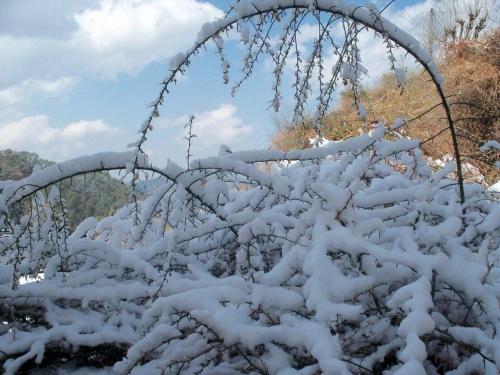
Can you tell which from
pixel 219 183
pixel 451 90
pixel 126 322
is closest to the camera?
pixel 126 322

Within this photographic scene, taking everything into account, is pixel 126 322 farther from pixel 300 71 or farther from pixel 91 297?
pixel 300 71

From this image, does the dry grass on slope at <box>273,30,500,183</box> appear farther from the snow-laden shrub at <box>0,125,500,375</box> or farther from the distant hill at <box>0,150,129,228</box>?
the snow-laden shrub at <box>0,125,500,375</box>

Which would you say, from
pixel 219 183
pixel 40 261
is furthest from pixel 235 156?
pixel 40 261

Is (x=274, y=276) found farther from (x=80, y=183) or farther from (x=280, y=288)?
(x=80, y=183)

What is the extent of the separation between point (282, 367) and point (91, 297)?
0.80 metres

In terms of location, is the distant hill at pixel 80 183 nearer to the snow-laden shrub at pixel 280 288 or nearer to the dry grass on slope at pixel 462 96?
the snow-laden shrub at pixel 280 288

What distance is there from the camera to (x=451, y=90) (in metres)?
8.05

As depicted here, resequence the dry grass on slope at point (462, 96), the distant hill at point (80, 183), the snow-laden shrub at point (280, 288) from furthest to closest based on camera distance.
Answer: the dry grass on slope at point (462, 96)
the distant hill at point (80, 183)
the snow-laden shrub at point (280, 288)

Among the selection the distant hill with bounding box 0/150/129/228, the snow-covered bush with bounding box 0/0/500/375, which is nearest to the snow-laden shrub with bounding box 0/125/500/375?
the snow-covered bush with bounding box 0/0/500/375

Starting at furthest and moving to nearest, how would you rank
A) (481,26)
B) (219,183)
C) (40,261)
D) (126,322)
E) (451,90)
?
1. (481,26)
2. (451,90)
3. (40,261)
4. (219,183)
5. (126,322)

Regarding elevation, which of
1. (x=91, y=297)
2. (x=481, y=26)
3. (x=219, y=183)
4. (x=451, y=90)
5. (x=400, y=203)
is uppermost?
(x=481, y=26)

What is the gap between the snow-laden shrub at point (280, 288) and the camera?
107 centimetres

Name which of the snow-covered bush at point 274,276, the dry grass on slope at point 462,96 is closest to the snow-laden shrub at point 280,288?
the snow-covered bush at point 274,276

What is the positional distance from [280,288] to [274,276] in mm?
42
